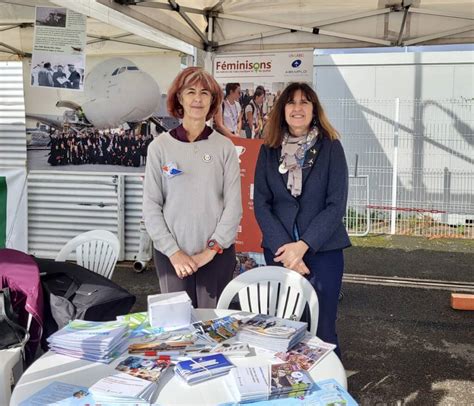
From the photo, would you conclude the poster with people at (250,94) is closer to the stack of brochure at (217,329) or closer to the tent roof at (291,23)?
the tent roof at (291,23)

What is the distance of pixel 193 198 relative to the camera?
214 cm

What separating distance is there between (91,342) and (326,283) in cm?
109

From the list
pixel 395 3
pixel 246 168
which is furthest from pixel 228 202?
pixel 395 3

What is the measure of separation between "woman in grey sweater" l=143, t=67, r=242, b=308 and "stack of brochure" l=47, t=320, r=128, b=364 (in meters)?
0.58

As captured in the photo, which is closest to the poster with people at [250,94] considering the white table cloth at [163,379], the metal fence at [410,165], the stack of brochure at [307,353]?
the stack of brochure at [307,353]

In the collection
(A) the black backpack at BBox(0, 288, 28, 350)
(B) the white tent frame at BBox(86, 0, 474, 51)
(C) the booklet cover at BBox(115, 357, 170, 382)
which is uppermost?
(B) the white tent frame at BBox(86, 0, 474, 51)

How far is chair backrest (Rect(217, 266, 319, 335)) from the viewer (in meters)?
2.09

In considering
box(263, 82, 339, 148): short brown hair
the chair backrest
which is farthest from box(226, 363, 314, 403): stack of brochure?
box(263, 82, 339, 148): short brown hair

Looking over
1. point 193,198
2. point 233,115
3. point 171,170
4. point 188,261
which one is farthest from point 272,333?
point 233,115

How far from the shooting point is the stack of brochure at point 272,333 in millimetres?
1543

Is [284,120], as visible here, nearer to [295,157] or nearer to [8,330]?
[295,157]

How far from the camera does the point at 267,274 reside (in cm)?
216

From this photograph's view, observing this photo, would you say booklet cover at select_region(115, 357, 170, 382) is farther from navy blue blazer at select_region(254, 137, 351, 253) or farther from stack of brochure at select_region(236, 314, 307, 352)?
navy blue blazer at select_region(254, 137, 351, 253)

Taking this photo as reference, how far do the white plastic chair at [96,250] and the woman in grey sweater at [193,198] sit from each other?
844 mm
